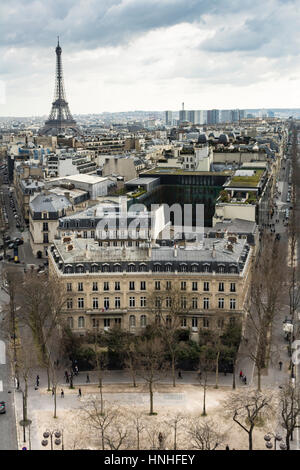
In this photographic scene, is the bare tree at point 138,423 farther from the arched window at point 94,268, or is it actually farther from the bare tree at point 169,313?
the arched window at point 94,268

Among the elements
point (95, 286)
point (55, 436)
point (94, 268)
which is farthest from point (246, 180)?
point (55, 436)

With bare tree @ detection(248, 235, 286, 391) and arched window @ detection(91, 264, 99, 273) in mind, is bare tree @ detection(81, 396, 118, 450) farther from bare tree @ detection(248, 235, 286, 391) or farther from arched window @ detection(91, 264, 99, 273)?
arched window @ detection(91, 264, 99, 273)

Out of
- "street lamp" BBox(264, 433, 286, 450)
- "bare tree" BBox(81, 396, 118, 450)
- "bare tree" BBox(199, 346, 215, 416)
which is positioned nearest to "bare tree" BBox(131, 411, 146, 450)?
"bare tree" BBox(81, 396, 118, 450)

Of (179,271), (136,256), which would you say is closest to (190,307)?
(179,271)

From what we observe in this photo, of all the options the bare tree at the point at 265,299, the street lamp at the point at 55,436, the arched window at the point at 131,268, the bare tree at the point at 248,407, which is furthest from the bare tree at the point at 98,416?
the arched window at the point at 131,268

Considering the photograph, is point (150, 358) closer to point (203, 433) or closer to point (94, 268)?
point (203, 433)

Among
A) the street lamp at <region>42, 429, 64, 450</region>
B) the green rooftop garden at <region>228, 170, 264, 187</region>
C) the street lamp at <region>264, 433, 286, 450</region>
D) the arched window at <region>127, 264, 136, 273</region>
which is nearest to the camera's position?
the street lamp at <region>264, 433, 286, 450</region>

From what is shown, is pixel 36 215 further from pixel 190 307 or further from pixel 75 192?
pixel 190 307

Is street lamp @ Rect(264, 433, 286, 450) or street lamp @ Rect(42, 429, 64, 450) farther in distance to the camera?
street lamp @ Rect(42, 429, 64, 450)
